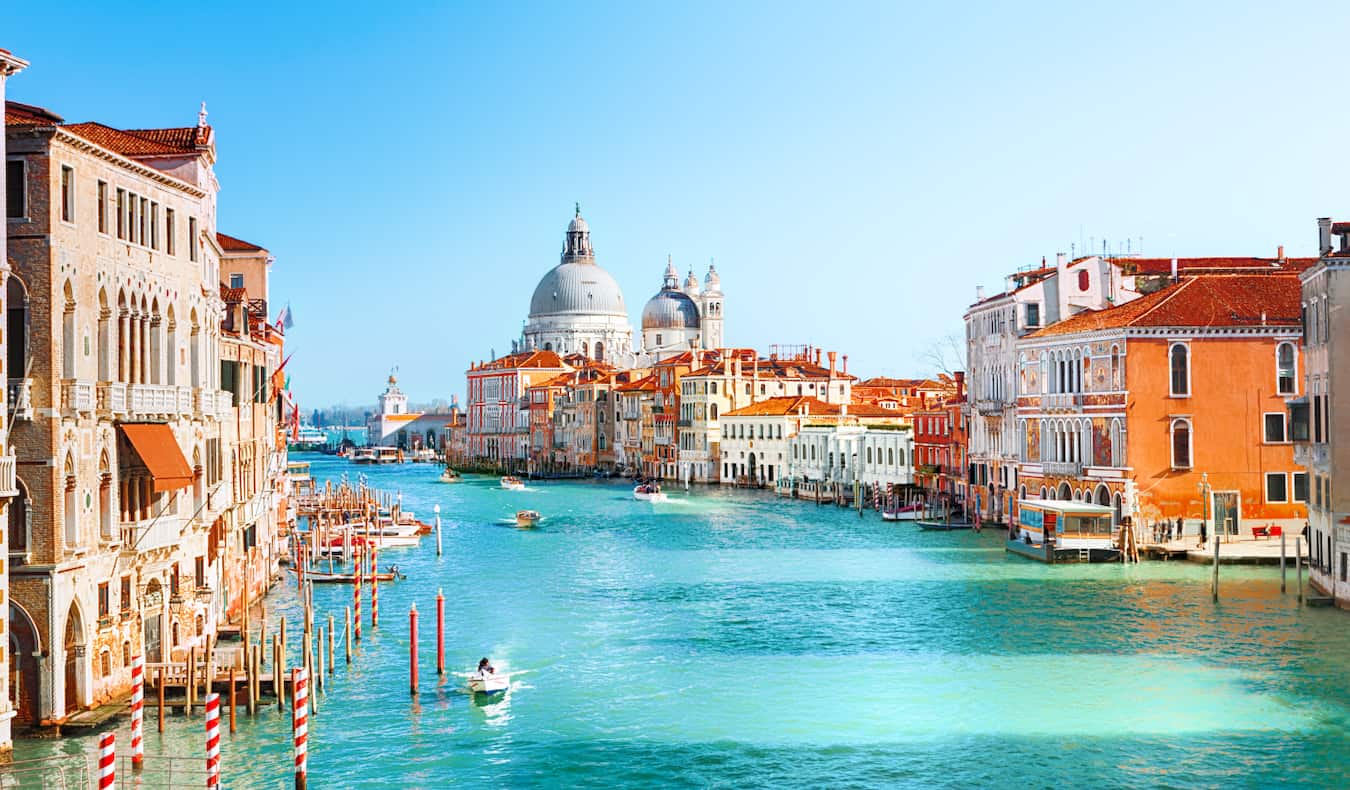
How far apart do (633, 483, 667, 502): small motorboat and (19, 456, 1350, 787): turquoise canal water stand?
24710 millimetres

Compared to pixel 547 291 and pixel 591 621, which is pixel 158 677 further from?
pixel 547 291

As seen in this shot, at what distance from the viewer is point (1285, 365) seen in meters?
29.3

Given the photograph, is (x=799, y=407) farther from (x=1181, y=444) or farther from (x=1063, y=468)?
(x=1181, y=444)

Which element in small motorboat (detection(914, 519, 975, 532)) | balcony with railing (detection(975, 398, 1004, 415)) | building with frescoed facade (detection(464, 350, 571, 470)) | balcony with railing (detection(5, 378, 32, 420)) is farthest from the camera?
building with frescoed facade (detection(464, 350, 571, 470))

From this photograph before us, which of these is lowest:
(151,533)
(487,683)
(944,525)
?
(487,683)

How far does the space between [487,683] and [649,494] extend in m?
39.9

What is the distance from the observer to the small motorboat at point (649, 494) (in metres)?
55.0

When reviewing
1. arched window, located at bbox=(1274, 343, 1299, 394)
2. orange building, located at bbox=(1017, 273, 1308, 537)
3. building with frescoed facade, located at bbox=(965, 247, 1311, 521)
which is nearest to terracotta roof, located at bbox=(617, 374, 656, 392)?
building with frescoed facade, located at bbox=(965, 247, 1311, 521)

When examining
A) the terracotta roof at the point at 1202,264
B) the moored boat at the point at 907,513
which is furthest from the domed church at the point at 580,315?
the terracotta roof at the point at 1202,264

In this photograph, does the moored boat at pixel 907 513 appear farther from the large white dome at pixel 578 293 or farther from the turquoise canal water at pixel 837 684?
the large white dome at pixel 578 293

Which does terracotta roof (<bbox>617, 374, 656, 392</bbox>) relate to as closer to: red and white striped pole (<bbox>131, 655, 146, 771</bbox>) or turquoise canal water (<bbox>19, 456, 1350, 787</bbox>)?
turquoise canal water (<bbox>19, 456, 1350, 787</bbox>)

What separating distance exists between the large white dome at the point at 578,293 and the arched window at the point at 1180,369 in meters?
74.6

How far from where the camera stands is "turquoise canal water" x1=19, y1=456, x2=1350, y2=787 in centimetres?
1384

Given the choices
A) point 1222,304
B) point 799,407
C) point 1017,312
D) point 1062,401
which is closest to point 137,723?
point 1222,304
